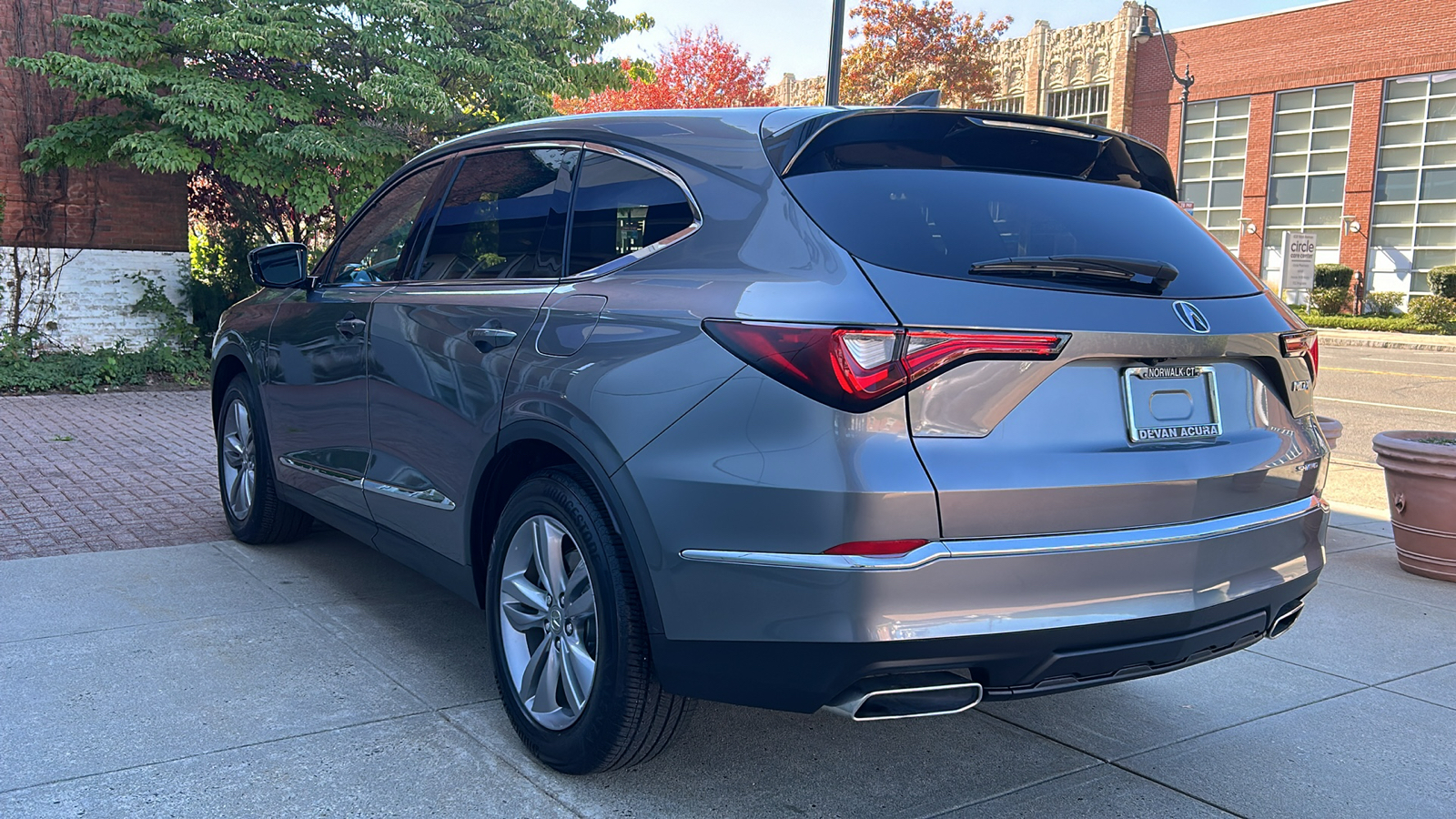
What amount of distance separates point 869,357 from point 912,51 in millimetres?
35174

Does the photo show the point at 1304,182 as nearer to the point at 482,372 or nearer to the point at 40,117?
the point at 40,117

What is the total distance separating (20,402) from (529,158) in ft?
32.1

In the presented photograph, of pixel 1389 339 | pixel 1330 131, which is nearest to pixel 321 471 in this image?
pixel 1389 339

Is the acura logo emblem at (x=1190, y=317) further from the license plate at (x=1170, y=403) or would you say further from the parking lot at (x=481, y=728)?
the parking lot at (x=481, y=728)

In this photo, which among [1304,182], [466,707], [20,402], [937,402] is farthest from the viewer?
[1304,182]

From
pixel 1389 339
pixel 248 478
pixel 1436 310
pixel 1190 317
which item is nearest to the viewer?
pixel 1190 317

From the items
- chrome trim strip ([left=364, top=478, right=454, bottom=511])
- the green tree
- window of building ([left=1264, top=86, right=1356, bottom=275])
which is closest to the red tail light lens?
chrome trim strip ([left=364, top=478, right=454, bottom=511])

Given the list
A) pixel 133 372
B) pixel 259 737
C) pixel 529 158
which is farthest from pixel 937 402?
pixel 133 372

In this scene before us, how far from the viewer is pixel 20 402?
445 inches

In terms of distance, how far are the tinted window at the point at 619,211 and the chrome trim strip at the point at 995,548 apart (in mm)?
940

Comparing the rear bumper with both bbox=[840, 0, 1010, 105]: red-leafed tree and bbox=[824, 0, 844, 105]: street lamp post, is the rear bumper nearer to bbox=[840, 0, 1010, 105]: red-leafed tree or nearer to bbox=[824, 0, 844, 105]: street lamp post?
bbox=[824, 0, 844, 105]: street lamp post

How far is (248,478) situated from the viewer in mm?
5566

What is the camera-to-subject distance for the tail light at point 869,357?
2.48 metres

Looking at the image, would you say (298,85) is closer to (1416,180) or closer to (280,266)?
(280,266)
